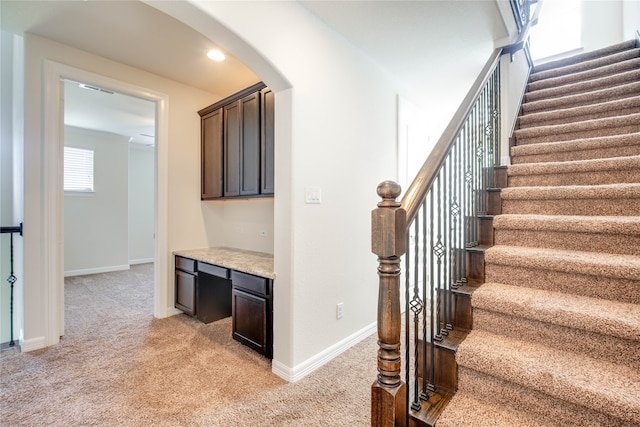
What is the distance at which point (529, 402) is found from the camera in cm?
117

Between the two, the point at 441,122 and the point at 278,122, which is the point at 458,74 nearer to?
the point at 441,122

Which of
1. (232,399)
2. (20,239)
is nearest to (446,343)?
(232,399)

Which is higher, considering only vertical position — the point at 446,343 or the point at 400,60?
the point at 400,60

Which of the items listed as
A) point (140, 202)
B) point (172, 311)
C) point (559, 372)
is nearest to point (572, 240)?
point (559, 372)

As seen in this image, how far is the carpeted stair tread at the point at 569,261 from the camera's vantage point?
1340 millimetres

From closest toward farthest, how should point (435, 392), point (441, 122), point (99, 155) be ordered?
point (435, 392) < point (441, 122) < point (99, 155)

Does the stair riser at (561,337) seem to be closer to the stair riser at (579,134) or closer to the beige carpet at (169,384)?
the beige carpet at (169,384)

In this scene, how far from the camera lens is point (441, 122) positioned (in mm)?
4590

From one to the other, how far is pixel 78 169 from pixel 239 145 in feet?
13.8

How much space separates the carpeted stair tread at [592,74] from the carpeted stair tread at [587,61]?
63mm

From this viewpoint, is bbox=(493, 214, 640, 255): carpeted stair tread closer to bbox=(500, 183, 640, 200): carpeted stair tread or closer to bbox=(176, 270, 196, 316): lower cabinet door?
bbox=(500, 183, 640, 200): carpeted stair tread

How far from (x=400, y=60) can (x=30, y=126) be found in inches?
130

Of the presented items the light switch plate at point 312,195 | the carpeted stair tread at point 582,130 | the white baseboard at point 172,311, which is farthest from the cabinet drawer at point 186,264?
the carpeted stair tread at point 582,130

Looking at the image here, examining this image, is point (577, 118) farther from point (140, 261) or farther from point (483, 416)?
point (140, 261)
